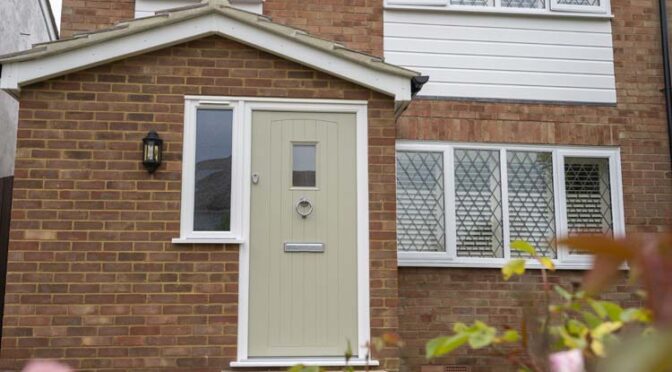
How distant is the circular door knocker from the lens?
5570mm

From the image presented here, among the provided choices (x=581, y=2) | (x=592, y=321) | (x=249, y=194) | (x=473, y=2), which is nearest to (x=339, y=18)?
(x=473, y=2)

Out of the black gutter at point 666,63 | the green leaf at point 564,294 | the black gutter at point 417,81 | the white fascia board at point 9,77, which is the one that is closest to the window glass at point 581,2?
the black gutter at point 666,63

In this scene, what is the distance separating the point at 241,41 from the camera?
5.68m

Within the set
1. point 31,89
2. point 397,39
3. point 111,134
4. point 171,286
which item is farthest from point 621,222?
point 31,89

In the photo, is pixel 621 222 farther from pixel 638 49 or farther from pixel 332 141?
pixel 332 141

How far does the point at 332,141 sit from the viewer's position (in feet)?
18.7

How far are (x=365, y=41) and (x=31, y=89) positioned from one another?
346cm

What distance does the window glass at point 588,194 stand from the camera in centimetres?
733

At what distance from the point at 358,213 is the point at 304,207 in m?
0.45

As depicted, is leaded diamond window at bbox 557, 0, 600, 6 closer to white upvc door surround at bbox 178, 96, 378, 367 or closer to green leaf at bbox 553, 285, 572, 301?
white upvc door surround at bbox 178, 96, 378, 367

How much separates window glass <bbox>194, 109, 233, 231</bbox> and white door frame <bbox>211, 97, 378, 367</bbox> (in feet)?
0.40

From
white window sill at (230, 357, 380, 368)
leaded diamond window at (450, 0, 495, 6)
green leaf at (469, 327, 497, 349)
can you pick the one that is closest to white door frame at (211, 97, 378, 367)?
white window sill at (230, 357, 380, 368)

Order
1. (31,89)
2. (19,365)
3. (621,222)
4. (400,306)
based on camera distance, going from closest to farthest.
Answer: (19,365), (31,89), (400,306), (621,222)

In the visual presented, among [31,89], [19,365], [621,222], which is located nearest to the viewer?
[19,365]
